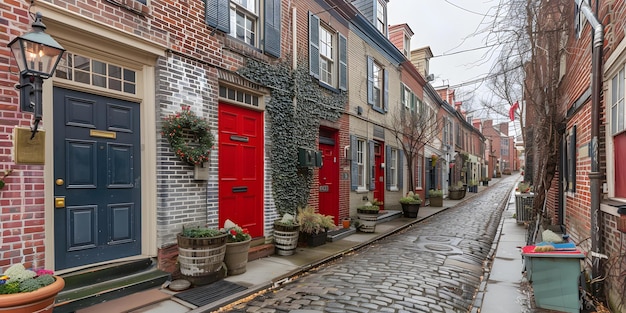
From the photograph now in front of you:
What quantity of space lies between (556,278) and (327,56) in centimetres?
749

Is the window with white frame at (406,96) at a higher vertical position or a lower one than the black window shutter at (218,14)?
higher

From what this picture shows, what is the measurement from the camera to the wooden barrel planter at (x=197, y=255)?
4672 mm

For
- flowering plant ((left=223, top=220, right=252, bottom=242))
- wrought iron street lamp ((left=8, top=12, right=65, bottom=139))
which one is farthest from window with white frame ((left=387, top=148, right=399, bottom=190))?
wrought iron street lamp ((left=8, top=12, right=65, bottom=139))

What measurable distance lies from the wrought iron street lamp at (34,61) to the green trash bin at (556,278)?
596 cm

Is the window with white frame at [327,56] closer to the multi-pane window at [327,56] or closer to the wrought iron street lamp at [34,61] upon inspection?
the multi-pane window at [327,56]

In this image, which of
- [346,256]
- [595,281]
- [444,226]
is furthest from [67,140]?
[444,226]

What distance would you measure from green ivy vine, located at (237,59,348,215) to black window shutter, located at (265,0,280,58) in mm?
334

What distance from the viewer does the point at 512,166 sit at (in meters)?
69.1

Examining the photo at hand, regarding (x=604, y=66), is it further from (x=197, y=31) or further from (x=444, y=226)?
(x=444, y=226)

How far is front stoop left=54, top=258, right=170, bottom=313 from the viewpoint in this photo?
3.66m

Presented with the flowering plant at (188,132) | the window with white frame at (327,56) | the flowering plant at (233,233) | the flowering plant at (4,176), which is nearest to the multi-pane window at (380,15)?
the window with white frame at (327,56)

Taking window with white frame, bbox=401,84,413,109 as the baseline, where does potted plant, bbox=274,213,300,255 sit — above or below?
below

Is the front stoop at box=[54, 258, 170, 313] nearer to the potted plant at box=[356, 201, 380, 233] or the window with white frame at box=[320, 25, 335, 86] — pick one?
the potted plant at box=[356, 201, 380, 233]

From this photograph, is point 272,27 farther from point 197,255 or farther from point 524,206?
point 524,206
